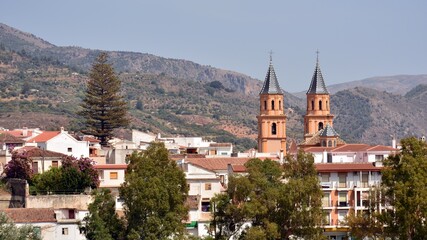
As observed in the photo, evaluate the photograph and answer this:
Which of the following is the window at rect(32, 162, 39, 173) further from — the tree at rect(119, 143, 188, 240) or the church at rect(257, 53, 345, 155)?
the church at rect(257, 53, 345, 155)

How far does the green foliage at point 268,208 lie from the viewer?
62.1 m

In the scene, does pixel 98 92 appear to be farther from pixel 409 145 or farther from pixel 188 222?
pixel 409 145

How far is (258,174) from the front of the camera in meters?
65.1

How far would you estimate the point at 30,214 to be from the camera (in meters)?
66.8

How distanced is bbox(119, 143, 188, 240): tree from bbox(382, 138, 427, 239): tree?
11.1 metres

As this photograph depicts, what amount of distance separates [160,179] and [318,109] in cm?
6299

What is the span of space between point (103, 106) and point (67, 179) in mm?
34752

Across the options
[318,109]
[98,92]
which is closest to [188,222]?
[98,92]

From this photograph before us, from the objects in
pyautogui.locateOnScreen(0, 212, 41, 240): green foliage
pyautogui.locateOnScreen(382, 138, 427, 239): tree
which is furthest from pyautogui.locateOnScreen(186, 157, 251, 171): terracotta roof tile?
pyautogui.locateOnScreen(382, 138, 427, 239): tree

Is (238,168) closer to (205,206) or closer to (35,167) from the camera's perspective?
(205,206)

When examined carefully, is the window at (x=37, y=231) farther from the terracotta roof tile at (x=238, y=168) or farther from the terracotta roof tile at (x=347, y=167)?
the terracotta roof tile at (x=347, y=167)

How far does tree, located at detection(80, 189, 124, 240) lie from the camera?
62.8 meters

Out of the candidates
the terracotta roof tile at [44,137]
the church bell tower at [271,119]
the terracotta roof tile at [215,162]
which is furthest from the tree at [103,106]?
the terracotta roof tile at [215,162]

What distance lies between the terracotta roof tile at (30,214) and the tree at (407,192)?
63.3ft
